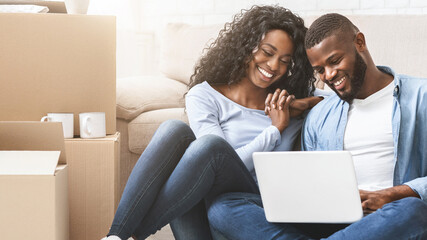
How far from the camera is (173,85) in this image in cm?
225

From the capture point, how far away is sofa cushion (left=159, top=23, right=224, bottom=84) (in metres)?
2.33

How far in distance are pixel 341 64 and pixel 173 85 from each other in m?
1.06

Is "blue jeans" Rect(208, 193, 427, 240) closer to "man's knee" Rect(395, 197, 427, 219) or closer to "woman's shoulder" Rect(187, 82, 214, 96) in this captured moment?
"man's knee" Rect(395, 197, 427, 219)

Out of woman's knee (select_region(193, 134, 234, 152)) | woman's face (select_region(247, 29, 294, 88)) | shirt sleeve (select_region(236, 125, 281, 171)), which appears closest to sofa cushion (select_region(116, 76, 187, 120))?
woman's face (select_region(247, 29, 294, 88))

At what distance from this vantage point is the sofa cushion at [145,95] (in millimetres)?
1998

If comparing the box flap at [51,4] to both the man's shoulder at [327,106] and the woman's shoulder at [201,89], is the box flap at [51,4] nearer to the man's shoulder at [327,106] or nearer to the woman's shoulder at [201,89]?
the woman's shoulder at [201,89]

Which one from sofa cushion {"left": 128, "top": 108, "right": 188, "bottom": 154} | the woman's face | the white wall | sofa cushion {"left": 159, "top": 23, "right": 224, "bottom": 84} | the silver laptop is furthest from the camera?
the white wall

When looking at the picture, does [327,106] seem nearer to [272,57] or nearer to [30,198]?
[272,57]

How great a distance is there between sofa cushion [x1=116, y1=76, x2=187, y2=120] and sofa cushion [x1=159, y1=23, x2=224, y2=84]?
0.07 m

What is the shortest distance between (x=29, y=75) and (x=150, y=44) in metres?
1.56

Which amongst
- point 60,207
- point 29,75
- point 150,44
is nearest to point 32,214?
Result: point 60,207

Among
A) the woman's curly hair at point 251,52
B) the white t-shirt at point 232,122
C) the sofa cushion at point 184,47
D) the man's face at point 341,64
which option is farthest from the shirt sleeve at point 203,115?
the sofa cushion at point 184,47

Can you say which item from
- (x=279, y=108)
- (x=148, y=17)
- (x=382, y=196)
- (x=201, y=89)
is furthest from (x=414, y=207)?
(x=148, y=17)

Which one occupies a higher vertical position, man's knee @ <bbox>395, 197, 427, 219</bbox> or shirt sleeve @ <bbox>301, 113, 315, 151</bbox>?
man's knee @ <bbox>395, 197, 427, 219</bbox>
